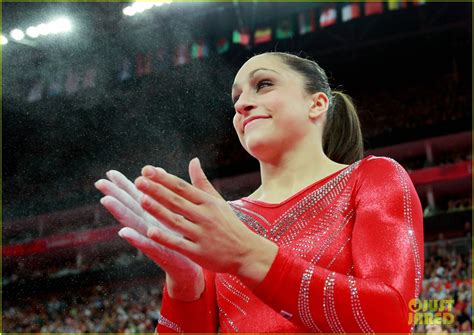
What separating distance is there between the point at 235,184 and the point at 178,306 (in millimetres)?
11562

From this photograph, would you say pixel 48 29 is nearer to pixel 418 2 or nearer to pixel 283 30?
pixel 283 30

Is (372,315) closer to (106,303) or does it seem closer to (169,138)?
(169,138)

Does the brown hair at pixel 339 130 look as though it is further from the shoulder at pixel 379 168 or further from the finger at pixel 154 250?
the finger at pixel 154 250

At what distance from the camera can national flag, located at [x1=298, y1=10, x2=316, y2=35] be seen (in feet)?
38.4

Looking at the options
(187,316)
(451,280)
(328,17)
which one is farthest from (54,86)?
(328,17)

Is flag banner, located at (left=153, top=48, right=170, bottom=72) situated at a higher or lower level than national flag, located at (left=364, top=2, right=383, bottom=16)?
lower

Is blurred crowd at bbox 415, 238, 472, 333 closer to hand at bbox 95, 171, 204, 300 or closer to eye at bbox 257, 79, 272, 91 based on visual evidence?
eye at bbox 257, 79, 272, 91

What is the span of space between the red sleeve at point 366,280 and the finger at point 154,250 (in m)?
0.19

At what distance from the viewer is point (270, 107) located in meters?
1.45

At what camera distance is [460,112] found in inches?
477

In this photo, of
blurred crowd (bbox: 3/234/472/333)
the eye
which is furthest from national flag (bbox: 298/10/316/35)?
the eye

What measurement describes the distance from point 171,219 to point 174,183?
0.06m

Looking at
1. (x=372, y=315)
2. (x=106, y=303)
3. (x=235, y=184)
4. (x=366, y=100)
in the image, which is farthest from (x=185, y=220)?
(x=366, y=100)

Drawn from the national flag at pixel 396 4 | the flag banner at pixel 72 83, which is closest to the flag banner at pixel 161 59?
the flag banner at pixel 72 83
